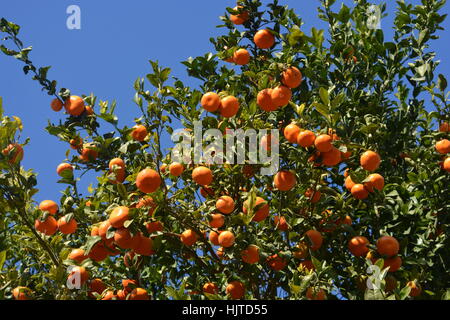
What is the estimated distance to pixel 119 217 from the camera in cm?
394

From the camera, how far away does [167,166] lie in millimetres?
4805

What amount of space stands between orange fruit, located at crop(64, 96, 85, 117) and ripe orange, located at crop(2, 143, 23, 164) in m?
0.88

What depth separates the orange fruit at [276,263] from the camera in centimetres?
461

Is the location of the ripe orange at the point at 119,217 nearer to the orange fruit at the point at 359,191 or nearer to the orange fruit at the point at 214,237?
the orange fruit at the point at 214,237

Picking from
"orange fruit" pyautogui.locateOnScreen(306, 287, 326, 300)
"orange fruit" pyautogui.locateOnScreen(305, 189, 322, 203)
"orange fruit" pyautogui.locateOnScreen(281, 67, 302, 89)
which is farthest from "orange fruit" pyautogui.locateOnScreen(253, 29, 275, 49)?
"orange fruit" pyautogui.locateOnScreen(306, 287, 326, 300)

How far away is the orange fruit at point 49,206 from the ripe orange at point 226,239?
1264 mm

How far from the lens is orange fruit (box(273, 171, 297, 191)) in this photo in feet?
14.5

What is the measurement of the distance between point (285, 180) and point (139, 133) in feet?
4.36

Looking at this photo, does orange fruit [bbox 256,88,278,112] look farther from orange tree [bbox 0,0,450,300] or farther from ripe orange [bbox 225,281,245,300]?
ripe orange [bbox 225,281,245,300]

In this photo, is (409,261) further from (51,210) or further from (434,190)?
(51,210)

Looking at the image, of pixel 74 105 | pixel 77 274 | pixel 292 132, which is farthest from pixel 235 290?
pixel 74 105

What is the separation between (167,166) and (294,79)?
1.16 m

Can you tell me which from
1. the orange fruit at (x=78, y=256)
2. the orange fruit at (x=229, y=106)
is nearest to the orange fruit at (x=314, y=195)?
the orange fruit at (x=229, y=106)
